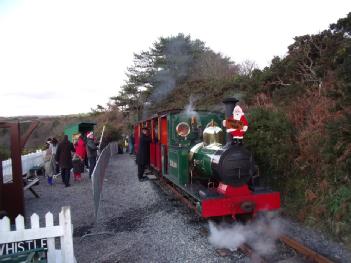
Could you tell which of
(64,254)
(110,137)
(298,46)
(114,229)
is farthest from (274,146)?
(110,137)

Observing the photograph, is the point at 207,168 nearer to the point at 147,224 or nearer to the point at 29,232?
the point at 147,224

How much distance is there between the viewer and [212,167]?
20.1ft

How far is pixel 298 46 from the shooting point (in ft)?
41.8

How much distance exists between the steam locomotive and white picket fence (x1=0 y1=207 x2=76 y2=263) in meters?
2.33

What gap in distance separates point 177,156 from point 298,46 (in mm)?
7798

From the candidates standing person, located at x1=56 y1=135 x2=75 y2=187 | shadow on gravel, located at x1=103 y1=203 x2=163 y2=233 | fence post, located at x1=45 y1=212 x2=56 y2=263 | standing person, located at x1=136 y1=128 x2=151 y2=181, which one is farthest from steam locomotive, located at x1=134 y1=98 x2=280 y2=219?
standing person, located at x1=56 y1=135 x2=75 y2=187

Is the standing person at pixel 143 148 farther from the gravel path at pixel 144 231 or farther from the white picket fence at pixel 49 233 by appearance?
the white picket fence at pixel 49 233

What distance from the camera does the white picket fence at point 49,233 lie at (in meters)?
3.90

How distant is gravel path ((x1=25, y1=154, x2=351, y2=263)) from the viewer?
5.22 meters

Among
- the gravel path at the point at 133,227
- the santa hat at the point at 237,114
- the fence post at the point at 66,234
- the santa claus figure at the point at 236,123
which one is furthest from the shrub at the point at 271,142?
the fence post at the point at 66,234

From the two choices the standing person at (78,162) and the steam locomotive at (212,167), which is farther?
the standing person at (78,162)

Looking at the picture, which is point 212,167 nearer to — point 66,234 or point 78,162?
point 66,234

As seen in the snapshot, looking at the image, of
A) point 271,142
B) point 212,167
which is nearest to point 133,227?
point 212,167

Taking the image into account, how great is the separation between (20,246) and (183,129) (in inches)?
162
